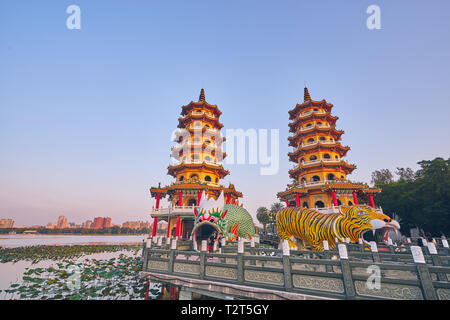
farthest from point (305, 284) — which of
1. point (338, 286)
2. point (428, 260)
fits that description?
point (428, 260)

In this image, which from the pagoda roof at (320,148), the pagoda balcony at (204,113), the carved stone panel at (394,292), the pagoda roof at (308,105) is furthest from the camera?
the pagoda roof at (308,105)

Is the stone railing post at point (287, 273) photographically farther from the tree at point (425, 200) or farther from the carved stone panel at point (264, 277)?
the tree at point (425, 200)

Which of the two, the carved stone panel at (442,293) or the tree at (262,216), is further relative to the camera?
the tree at (262,216)

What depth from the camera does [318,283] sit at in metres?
4.52

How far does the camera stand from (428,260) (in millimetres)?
7414

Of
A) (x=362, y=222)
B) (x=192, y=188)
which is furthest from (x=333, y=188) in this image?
(x=192, y=188)

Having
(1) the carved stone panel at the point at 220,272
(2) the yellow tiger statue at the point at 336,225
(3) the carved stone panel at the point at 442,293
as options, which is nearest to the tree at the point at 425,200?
(2) the yellow tiger statue at the point at 336,225

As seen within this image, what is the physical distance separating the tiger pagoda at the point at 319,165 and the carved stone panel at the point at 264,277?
14518 mm

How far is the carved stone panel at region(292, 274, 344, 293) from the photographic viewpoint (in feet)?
14.3

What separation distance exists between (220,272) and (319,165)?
60.1ft

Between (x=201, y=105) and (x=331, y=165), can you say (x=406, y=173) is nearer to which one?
(x=331, y=165)

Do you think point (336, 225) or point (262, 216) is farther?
point (262, 216)

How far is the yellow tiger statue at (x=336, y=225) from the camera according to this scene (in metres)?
9.65
